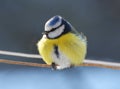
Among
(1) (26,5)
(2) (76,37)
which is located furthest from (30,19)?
(2) (76,37)

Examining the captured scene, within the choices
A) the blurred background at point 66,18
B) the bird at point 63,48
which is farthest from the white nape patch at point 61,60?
the blurred background at point 66,18

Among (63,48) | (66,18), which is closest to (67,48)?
(63,48)

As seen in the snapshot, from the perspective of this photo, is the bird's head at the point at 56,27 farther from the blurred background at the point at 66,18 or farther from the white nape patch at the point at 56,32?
the blurred background at the point at 66,18

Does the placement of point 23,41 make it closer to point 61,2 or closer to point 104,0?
point 61,2

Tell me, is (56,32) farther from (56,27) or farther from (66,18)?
(66,18)

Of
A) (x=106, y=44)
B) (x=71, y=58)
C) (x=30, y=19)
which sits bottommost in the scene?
(x=106, y=44)

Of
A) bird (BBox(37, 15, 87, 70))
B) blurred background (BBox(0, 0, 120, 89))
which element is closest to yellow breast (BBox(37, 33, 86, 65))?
bird (BBox(37, 15, 87, 70))
